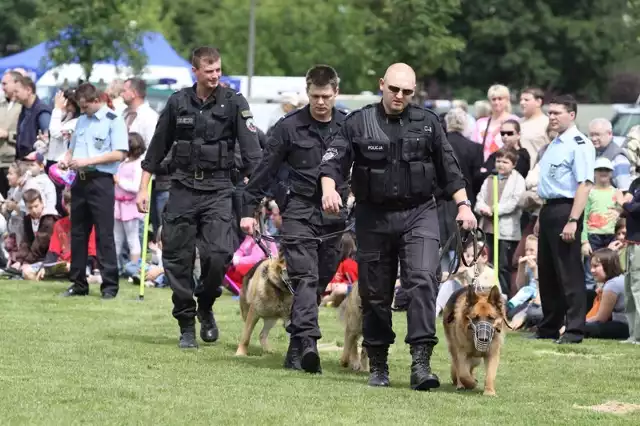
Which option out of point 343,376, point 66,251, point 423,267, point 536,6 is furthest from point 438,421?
point 536,6

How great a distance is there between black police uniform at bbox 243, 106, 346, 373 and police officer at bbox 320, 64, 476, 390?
0.92 meters

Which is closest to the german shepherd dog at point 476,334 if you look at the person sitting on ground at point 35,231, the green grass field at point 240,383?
the green grass field at point 240,383

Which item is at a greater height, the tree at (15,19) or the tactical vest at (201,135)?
the tree at (15,19)

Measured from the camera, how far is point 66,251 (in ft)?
58.8

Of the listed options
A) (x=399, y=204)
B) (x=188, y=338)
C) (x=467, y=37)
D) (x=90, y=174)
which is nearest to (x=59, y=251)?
(x=90, y=174)

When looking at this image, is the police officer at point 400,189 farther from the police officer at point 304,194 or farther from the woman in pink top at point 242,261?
the woman in pink top at point 242,261

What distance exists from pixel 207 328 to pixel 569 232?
3.28 meters

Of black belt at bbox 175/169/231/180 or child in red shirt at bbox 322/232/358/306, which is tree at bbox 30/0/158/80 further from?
black belt at bbox 175/169/231/180

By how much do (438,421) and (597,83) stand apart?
175ft

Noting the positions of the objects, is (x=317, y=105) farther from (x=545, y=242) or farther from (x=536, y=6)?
(x=536, y=6)

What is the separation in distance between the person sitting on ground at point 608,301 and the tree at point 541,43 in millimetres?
43378

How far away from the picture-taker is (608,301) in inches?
A: 535

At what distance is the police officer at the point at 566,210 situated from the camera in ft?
41.1

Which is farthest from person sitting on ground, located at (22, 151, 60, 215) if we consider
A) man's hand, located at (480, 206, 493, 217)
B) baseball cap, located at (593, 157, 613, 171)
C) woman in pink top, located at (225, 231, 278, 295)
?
baseball cap, located at (593, 157, 613, 171)
